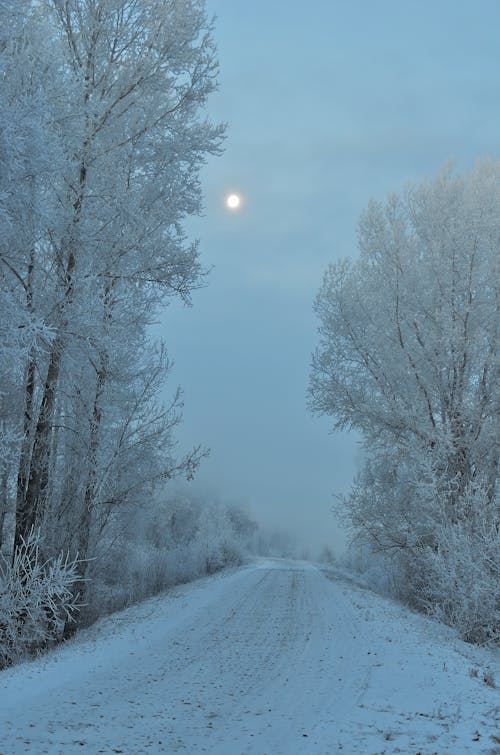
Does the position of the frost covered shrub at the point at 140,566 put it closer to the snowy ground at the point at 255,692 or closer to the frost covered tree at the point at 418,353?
the snowy ground at the point at 255,692

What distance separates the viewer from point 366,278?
56.4 feet

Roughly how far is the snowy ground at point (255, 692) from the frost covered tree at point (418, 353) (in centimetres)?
517

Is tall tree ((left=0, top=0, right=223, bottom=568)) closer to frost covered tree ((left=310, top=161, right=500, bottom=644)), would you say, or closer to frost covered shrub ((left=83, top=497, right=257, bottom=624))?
frost covered shrub ((left=83, top=497, right=257, bottom=624))

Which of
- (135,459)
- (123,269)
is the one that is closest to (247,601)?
(135,459)

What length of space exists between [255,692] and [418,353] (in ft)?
36.2

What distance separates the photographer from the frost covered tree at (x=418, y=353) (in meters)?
14.7

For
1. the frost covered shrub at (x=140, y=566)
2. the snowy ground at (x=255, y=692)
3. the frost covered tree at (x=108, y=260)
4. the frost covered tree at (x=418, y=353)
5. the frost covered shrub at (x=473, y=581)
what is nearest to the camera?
the snowy ground at (x=255, y=692)

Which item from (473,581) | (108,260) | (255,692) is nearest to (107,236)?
(108,260)

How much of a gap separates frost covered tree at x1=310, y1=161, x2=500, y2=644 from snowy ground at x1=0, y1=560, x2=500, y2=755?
17.0ft

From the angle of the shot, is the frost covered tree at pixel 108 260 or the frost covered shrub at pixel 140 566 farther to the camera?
the frost covered shrub at pixel 140 566

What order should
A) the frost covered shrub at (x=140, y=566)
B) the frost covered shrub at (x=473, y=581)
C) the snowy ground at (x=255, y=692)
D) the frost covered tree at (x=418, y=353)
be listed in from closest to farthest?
the snowy ground at (x=255, y=692)
the frost covered shrub at (x=473, y=581)
the frost covered shrub at (x=140, y=566)
the frost covered tree at (x=418, y=353)

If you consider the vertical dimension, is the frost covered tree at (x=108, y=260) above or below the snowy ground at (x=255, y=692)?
above

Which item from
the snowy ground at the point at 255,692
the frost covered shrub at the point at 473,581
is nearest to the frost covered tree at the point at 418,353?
the frost covered shrub at the point at 473,581

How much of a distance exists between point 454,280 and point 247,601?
899cm
